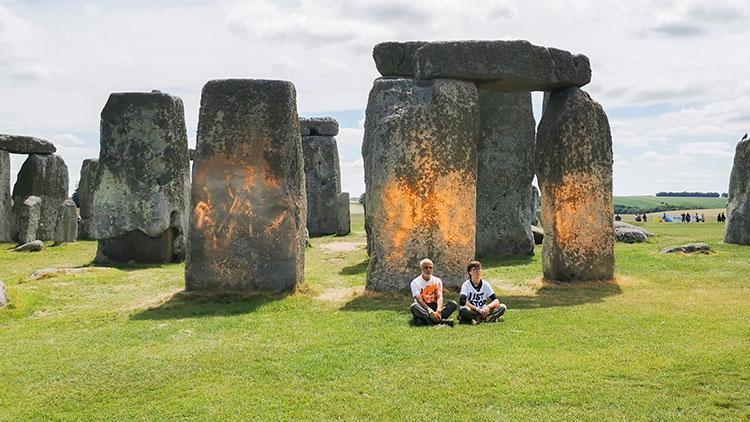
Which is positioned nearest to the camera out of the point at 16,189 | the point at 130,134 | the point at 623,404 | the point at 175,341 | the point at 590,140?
the point at 623,404

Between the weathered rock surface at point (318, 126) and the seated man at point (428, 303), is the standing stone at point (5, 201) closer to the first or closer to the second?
the weathered rock surface at point (318, 126)

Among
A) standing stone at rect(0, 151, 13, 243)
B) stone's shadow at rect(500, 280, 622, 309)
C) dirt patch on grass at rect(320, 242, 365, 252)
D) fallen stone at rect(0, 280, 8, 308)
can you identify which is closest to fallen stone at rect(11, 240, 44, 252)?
standing stone at rect(0, 151, 13, 243)

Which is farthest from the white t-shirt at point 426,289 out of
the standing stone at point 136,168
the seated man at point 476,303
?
the standing stone at point 136,168

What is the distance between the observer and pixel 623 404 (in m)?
6.54

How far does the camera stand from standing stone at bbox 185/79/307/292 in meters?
12.4

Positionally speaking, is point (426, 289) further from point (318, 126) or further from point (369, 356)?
point (318, 126)

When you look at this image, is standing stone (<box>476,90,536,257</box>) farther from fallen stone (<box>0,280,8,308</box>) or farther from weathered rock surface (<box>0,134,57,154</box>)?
weathered rock surface (<box>0,134,57,154</box>)

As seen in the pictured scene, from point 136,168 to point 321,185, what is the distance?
459 inches

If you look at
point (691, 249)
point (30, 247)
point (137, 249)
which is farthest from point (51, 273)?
point (691, 249)

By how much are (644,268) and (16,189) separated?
71.1 feet

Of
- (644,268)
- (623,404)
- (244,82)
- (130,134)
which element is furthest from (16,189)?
(623,404)

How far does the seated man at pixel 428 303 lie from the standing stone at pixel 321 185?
741 inches

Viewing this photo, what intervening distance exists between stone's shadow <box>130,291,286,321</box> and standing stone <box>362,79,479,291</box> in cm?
199

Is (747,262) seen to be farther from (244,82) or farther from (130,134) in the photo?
(130,134)
